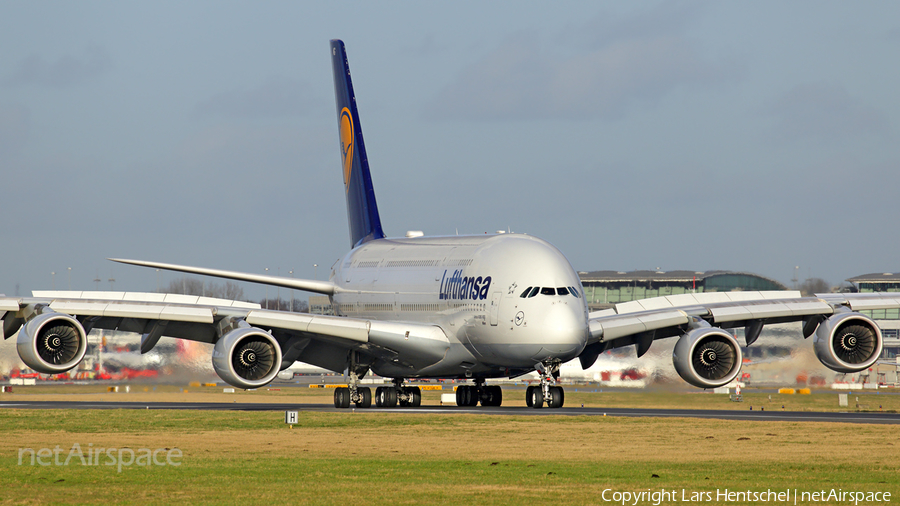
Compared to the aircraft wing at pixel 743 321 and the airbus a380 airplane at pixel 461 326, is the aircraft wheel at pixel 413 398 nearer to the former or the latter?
the airbus a380 airplane at pixel 461 326

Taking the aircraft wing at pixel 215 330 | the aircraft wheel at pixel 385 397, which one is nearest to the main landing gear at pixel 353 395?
the aircraft wheel at pixel 385 397

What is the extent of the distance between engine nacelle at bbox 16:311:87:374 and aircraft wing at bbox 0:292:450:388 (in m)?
0.03

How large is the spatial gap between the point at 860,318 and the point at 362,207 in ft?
65.3

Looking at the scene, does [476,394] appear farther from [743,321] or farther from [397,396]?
[743,321]

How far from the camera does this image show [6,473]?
692 inches

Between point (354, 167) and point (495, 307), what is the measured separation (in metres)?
15.8

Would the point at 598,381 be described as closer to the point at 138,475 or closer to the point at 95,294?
the point at 95,294

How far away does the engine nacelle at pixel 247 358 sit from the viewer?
107 feet

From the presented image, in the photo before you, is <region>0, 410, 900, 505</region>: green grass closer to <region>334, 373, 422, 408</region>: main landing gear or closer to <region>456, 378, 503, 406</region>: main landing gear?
<region>334, 373, 422, 408</region>: main landing gear

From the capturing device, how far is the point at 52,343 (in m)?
33.5

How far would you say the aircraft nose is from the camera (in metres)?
32.8

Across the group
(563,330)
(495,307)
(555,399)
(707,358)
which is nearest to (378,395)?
(495,307)

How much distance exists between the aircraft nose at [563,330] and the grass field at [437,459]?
3615 millimetres

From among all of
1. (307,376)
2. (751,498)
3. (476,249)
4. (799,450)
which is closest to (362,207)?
(476,249)
